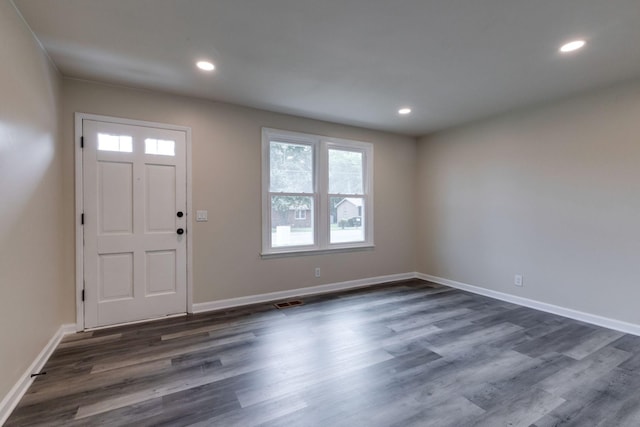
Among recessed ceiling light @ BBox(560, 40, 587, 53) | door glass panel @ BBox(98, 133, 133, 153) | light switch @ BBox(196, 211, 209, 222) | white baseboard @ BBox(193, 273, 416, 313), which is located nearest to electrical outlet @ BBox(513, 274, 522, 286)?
white baseboard @ BBox(193, 273, 416, 313)

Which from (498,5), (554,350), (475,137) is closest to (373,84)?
(498,5)

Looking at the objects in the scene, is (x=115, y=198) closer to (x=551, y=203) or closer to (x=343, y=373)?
(x=343, y=373)

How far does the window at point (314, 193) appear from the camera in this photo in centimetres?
398

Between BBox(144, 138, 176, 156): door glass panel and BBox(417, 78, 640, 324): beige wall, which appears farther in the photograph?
BBox(144, 138, 176, 156): door glass panel

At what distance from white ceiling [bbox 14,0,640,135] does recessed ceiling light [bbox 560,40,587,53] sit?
44 mm

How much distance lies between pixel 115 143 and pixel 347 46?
98.8 inches

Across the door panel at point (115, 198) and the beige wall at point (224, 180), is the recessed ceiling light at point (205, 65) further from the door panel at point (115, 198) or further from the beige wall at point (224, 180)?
the door panel at point (115, 198)

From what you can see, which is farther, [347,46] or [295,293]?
[295,293]

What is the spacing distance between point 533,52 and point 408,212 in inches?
121

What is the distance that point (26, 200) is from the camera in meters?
2.06

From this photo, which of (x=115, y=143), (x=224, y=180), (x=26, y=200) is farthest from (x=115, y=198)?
(x=224, y=180)

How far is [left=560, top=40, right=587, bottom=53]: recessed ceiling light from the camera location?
2258 mm

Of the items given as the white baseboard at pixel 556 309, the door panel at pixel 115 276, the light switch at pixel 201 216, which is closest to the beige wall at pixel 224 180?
the light switch at pixel 201 216

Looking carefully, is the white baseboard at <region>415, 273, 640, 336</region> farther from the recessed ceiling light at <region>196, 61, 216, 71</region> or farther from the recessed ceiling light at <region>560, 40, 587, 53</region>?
the recessed ceiling light at <region>196, 61, 216, 71</region>
